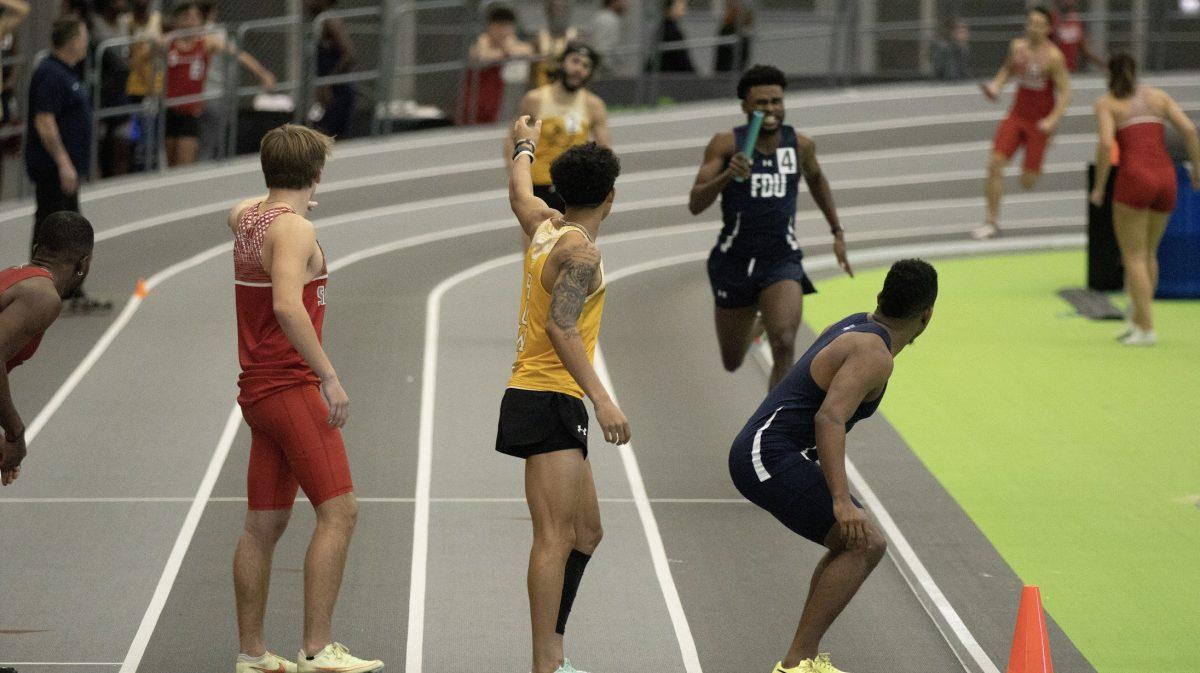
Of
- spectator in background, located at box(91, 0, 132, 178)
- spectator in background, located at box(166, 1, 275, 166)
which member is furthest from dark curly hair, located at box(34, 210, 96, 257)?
spectator in background, located at box(166, 1, 275, 166)

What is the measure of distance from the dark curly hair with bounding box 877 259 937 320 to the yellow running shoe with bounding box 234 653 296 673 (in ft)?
8.00

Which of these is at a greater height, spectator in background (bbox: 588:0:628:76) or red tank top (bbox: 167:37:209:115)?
spectator in background (bbox: 588:0:628:76)

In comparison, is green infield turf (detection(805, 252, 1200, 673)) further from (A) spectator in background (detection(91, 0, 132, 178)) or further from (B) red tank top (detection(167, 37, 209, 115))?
(A) spectator in background (detection(91, 0, 132, 178))

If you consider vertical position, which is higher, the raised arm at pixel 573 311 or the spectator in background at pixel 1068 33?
the spectator in background at pixel 1068 33

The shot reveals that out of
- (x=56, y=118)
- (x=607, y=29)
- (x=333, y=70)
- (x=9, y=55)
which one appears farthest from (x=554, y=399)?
(x=607, y=29)

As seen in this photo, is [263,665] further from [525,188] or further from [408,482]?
[408,482]

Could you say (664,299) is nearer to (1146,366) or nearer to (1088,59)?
(1146,366)

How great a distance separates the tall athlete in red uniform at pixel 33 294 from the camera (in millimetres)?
5477

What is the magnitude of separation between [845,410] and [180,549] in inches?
132

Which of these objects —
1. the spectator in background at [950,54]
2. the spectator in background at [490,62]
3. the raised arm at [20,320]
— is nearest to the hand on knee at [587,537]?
the raised arm at [20,320]

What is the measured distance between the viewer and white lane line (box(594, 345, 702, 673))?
6250mm

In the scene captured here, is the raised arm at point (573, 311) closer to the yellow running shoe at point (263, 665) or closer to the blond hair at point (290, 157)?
the blond hair at point (290, 157)

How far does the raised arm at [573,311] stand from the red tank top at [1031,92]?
43.5ft

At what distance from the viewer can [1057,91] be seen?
58.2ft
